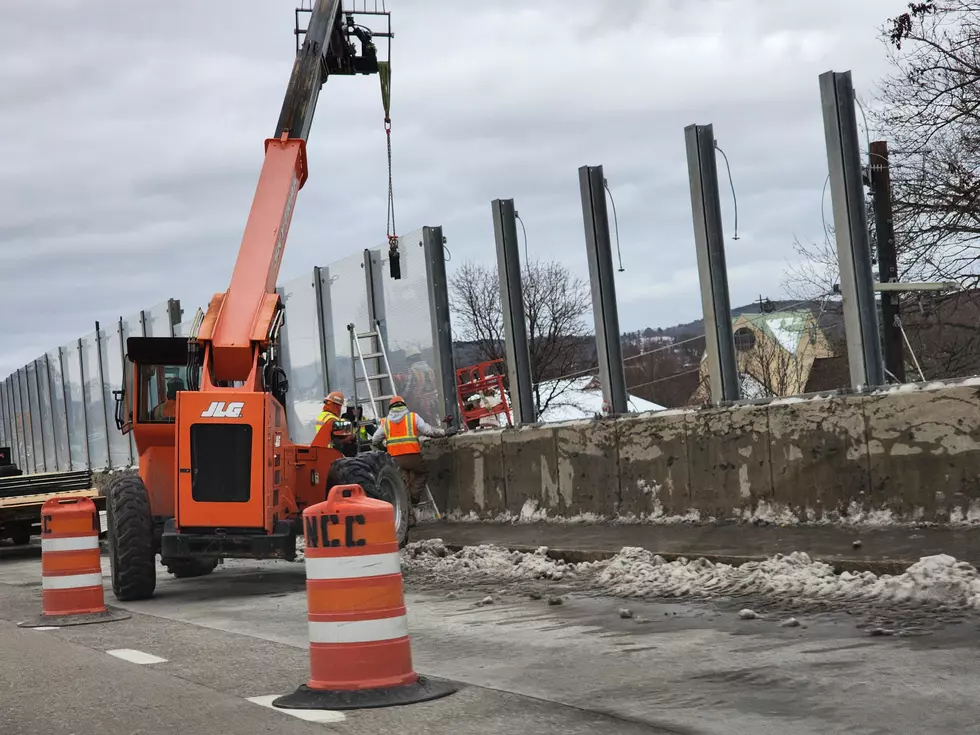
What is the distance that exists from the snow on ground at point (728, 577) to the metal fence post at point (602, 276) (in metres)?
2.69

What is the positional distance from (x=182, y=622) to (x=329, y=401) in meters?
5.54

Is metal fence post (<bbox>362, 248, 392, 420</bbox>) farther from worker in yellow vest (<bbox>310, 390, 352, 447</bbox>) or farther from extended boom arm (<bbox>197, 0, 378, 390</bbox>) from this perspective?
worker in yellow vest (<bbox>310, 390, 352, 447</bbox>)

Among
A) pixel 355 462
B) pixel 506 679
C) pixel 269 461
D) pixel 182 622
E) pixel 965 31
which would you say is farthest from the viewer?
pixel 965 31

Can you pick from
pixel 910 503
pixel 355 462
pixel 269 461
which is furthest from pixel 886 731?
pixel 355 462

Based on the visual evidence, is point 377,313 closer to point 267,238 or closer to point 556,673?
point 267,238

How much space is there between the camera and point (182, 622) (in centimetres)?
1085

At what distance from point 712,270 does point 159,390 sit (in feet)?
20.3

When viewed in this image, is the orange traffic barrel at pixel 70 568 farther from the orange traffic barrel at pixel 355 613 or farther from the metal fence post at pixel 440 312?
the metal fence post at pixel 440 312

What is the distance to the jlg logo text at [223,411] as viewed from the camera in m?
12.5

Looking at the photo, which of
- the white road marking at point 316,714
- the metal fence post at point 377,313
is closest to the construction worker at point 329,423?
the metal fence post at point 377,313

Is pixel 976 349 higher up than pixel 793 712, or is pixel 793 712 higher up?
pixel 976 349

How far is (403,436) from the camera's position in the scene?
17.3 metres

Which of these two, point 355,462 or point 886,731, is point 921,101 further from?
point 886,731

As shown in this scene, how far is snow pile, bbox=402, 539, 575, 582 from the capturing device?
12242 mm
